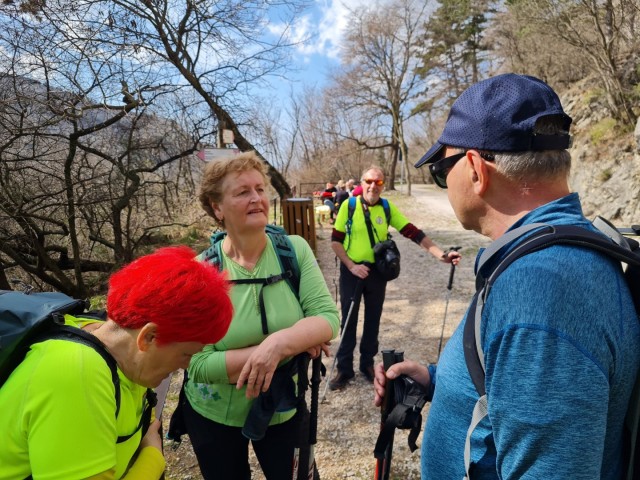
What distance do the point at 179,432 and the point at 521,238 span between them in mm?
1818

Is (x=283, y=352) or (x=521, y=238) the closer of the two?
(x=521, y=238)

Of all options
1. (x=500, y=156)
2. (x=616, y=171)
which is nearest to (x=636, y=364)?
(x=500, y=156)

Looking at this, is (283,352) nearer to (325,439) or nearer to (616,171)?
(325,439)

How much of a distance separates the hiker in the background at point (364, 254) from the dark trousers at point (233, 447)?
6.40ft

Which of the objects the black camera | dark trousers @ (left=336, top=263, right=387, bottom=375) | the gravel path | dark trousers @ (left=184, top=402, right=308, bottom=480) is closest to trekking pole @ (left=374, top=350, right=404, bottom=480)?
dark trousers @ (left=184, top=402, right=308, bottom=480)

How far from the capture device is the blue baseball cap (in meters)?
0.92

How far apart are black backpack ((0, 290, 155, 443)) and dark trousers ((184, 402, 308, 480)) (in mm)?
653

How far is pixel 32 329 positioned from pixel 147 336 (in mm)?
276

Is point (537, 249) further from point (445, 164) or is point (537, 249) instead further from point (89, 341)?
point (89, 341)

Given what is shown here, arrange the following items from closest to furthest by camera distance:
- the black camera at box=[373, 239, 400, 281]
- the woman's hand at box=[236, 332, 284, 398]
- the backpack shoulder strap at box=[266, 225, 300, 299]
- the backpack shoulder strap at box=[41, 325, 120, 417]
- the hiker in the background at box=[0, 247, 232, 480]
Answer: the hiker in the background at box=[0, 247, 232, 480], the backpack shoulder strap at box=[41, 325, 120, 417], the woman's hand at box=[236, 332, 284, 398], the backpack shoulder strap at box=[266, 225, 300, 299], the black camera at box=[373, 239, 400, 281]

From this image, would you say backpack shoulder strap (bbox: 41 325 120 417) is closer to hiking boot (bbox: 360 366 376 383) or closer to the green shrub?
hiking boot (bbox: 360 366 376 383)

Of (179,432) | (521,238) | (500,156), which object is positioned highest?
(500,156)

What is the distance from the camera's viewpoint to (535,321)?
2.33ft

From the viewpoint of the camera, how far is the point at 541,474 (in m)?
0.72
